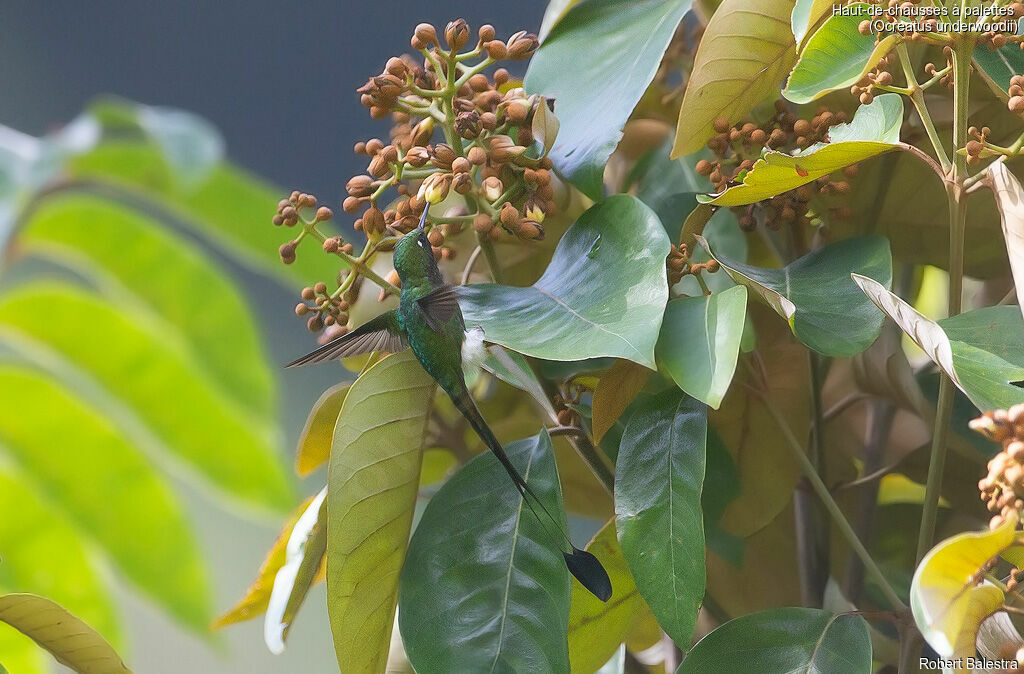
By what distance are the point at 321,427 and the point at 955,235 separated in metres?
0.29

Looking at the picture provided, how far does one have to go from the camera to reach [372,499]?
37 cm

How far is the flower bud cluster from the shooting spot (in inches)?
10.0

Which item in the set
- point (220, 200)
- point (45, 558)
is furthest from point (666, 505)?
point (220, 200)

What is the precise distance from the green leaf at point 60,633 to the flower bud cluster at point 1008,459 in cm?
35

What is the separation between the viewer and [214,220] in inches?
45.1

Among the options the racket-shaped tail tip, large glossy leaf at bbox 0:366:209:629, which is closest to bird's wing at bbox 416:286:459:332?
the racket-shaped tail tip

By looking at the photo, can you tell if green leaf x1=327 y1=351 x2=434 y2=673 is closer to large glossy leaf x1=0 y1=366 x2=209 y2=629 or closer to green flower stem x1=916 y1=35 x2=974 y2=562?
green flower stem x1=916 y1=35 x2=974 y2=562

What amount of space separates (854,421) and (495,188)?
277 mm

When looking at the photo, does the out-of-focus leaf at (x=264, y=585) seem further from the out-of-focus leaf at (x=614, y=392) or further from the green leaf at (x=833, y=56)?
the green leaf at (x=833, y=56)

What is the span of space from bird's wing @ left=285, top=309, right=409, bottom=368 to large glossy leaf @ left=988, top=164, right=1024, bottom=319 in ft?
0.78

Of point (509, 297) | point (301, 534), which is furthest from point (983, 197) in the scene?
point (301, 534)

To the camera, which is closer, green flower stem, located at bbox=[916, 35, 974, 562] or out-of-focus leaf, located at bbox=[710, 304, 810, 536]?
green flower stem, located at bbox=[916, 35, 974, 562]

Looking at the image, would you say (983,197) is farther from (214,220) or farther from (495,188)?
(214,220)

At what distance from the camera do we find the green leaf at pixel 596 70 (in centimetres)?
38
